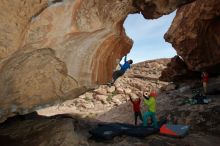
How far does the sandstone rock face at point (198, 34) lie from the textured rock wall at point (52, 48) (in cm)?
982

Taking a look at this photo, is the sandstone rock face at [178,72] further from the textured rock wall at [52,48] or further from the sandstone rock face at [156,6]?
the textured rock wall at [52,48]

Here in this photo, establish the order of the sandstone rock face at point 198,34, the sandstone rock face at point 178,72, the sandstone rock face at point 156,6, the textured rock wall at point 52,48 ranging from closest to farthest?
the textured rock wall at point 52,48 → the sandstone rock face at point 156,6 → the sandstone rock face at point 198,34 → the sandstone rock face at point 178,72

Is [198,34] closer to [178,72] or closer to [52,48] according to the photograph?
[178,72]

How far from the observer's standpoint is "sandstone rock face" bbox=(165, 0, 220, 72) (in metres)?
18.2

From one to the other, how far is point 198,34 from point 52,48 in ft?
43.1

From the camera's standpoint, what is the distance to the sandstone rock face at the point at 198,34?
18.2 m

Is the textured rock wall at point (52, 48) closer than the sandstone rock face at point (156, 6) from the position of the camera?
Yes

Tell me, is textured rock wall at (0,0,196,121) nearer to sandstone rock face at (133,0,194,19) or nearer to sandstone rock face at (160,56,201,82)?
sandstone rock face at (133,0,194,19)

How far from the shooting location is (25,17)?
804cm

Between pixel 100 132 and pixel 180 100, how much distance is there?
900 cm

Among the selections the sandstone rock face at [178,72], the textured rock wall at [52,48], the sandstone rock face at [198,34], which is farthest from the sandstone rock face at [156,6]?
the sandstone rock face at [178,72]

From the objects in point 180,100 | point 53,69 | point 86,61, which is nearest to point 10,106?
point 53,69

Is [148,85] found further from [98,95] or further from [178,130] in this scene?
[178,130]

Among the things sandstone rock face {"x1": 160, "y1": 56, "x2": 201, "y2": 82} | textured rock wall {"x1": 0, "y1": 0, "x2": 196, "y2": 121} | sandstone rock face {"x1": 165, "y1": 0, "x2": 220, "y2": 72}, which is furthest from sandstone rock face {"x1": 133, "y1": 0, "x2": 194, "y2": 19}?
sandstone rock face {"x1": 160, "y1": 56, "x2": 201, "y2": 82}
